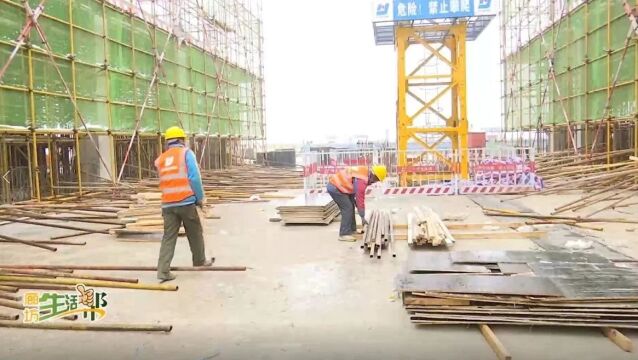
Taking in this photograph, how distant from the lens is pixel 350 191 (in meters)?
9.19

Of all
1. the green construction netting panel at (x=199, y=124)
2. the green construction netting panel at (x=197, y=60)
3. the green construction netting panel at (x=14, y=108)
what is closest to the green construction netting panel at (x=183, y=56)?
the green construction netting panel at (x=197, y=60)

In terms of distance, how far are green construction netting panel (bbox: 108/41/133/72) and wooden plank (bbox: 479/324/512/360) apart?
614 inches

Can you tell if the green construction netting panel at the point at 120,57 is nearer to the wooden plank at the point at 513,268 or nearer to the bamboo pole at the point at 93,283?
the bamboo pole at the point at 93,283

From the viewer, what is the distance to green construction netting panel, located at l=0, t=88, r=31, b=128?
42.2ft

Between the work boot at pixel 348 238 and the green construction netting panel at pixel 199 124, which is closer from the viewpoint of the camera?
the work boot at pixel 348 238

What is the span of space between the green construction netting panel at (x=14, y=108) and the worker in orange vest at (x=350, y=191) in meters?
8.28

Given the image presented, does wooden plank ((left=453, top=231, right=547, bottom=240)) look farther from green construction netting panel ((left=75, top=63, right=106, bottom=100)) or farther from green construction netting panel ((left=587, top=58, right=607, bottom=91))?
green construction netting panel ((left=75, top=63, right=106, bottom=100))

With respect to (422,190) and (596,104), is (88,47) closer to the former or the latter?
(422,190)

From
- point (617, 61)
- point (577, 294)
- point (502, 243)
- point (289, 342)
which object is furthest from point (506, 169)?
point (289, 342)

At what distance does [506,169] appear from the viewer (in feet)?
52.0

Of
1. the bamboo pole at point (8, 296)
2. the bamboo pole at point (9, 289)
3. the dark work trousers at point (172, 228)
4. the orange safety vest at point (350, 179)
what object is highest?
the orange safety vest at point (350, 179)

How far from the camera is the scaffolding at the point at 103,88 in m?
13.7

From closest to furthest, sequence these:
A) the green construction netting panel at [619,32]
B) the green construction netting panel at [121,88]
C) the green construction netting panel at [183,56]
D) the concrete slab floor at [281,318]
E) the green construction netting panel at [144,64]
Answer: the concrete slab floor at [281,318] → the green construction netting panel at [619,32] → the green construction netting panel at [121,88] → the green construction netting panel at [144,64] → the green construction netting panel at [183,56]

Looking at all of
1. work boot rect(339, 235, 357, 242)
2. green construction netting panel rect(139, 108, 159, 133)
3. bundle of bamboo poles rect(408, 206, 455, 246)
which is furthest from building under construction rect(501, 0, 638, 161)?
green construction netting panel rect(139, 108, 159, 133)
